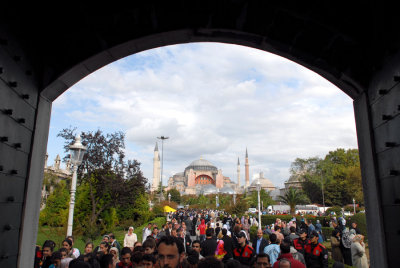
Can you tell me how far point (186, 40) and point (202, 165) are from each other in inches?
4157

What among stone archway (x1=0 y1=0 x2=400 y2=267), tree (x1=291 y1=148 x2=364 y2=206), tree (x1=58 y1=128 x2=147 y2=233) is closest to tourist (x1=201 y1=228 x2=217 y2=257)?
stone archway (x1=0 y1=0 x2=400 y2=267)

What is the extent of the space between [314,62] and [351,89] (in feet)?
1.45

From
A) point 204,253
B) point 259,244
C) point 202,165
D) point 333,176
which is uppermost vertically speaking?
point 202,165

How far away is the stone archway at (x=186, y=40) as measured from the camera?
7.41ft

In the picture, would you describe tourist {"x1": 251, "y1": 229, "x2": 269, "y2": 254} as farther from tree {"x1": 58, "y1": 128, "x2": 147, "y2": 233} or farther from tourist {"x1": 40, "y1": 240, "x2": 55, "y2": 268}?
tree {"x1": 58, "y1": 128, "x2": 147, "y2": 233}

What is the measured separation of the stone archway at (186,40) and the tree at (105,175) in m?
14.4

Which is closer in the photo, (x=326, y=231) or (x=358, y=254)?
(x=358, y=254)

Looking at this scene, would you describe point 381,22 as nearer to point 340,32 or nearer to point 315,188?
point 340,32

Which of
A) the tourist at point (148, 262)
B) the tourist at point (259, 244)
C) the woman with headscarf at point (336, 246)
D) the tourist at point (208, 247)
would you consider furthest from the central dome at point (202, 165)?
the tourist at point (148, 262)

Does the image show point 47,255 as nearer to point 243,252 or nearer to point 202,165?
point 243,252

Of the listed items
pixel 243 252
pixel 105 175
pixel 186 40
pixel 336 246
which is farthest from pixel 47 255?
pixel 105 175

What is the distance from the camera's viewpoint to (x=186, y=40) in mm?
3008

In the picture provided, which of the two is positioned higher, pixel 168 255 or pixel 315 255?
pixel 168 255

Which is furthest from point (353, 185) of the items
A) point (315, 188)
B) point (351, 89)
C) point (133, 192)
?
point (351, 89)
